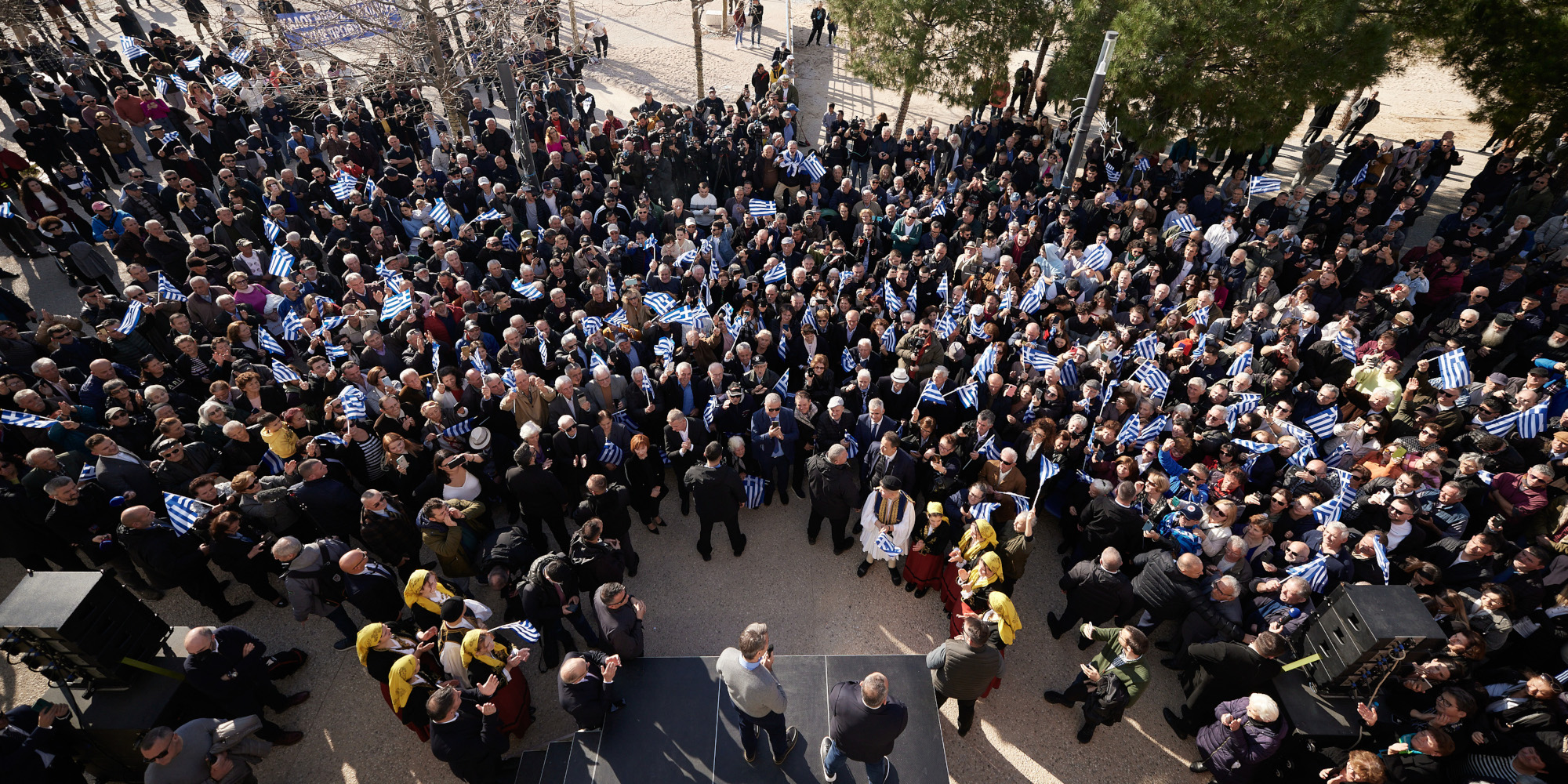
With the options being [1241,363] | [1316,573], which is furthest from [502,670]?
[1241,363]

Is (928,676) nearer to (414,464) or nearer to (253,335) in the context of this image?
(414,464)

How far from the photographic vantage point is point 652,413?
344 inches

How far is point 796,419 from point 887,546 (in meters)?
2.02

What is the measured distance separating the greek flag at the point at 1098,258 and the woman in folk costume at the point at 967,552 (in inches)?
249

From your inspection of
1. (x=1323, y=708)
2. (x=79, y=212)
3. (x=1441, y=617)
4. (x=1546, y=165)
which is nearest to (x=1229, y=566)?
(x=1323, y=708)

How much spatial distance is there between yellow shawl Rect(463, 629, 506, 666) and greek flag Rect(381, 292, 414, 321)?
5.73m

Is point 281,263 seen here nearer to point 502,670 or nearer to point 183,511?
point 183,511

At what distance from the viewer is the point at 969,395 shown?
873cm

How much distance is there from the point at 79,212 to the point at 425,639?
16.3 metres

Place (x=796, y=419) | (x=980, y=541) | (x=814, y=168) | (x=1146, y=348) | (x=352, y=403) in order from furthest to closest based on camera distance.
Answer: (x=814, y=168), (x=1146, y=348), (x=796, y=419), (x=352, y=403), (x=980, y=541)

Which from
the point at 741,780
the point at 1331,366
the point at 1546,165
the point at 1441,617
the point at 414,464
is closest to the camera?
the point at 741,780

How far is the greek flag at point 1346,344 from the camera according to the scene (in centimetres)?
976

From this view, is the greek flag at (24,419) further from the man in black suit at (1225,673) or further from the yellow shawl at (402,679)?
the man in black suit at (1225,673)

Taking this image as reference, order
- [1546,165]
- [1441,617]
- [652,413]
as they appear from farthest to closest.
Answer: [1546,165] → [652,413] → [1441,617]
